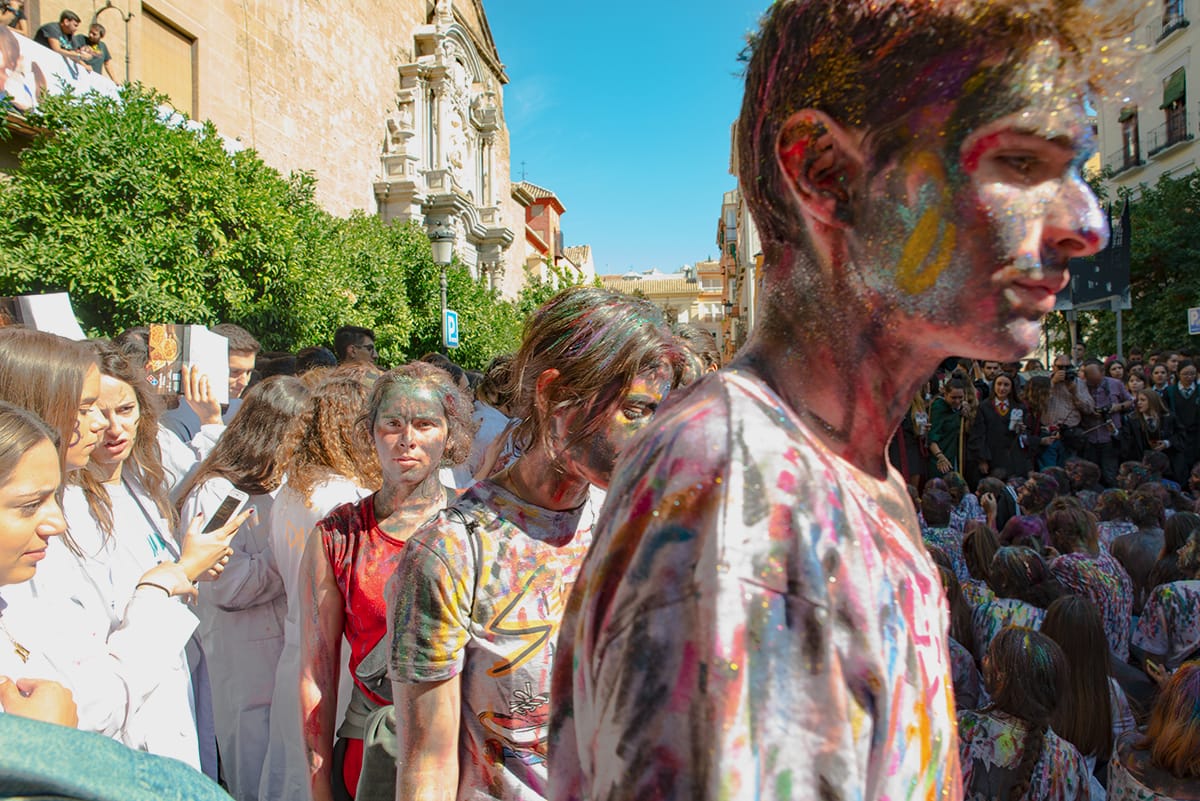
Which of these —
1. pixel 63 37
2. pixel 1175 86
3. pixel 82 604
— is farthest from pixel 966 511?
pixel 1175 86

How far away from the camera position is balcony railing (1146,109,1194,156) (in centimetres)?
2344

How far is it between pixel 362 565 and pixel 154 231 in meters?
9.02

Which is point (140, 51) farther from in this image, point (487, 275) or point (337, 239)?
point (487, 275)

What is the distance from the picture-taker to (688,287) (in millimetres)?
85375

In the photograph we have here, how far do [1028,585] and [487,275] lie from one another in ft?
96.9

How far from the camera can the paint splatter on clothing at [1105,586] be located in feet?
13.3

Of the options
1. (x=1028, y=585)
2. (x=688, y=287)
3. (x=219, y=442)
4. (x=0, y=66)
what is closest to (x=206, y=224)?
(x=0, y=66)

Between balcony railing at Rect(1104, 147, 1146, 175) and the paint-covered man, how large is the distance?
1142 inches

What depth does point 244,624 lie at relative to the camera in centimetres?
339

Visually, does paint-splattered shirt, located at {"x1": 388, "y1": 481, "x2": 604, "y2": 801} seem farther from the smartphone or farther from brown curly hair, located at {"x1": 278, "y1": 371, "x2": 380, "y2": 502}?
brown curly hair, located at {"x1": 278, "y1": 371, "x2": 380, "y2": 502}

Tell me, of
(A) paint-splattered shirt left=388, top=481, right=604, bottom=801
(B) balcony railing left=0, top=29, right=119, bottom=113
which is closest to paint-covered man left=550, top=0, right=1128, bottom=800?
(A) paint-splattered shirt left=388, top=481, right=604, bottom=801

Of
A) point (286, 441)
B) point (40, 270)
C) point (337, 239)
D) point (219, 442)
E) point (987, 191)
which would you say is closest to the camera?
point (987, 191)

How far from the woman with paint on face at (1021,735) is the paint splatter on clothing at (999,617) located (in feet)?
2.71

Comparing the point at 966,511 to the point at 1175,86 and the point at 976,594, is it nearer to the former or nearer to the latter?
the point at 976,594
